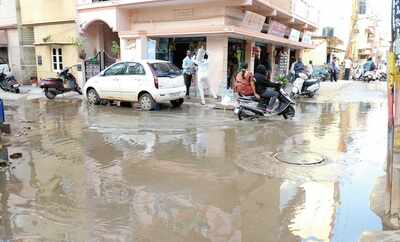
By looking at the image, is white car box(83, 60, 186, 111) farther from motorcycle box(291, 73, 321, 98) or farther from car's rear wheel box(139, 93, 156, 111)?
motorcycle box(291, 73, 321, 98)

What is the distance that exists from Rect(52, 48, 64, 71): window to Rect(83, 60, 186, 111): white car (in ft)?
23.0

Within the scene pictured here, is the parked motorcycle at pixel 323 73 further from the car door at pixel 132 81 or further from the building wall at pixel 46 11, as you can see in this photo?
the car door at pixel 132 81

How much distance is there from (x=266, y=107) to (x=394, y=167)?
654cm

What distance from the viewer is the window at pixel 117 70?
498 inches

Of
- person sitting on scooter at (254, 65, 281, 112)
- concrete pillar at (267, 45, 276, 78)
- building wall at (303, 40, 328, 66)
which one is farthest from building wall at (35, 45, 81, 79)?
building wall at (303, 40, 328, 66)

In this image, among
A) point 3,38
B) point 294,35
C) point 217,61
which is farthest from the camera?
point 294,35

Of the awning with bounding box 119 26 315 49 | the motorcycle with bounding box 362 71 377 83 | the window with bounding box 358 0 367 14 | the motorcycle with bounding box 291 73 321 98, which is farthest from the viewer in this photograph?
the window with bounding box 358 0 367 14

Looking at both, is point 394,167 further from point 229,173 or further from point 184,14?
point 184,14

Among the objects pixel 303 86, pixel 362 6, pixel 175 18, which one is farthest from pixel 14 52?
pixel 362 6

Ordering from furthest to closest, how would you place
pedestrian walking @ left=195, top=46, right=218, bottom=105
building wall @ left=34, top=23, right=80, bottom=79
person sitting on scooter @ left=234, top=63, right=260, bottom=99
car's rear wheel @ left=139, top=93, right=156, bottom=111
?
building wall @ left=34, top=23, right=80, bottom=79 < pedestrian walking @ left=195, top=46, right=218, bottom=105 < car's rear wheel @ left=139, top=93, right=156, bottom=111 < person sitting on scooter @ left=234, top=63, right=260, bottom=99

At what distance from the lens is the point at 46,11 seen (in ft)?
62.0

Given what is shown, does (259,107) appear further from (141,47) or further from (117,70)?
(141,47)

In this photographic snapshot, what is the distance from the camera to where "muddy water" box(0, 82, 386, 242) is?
4.11 meters

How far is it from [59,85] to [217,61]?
6293mm
